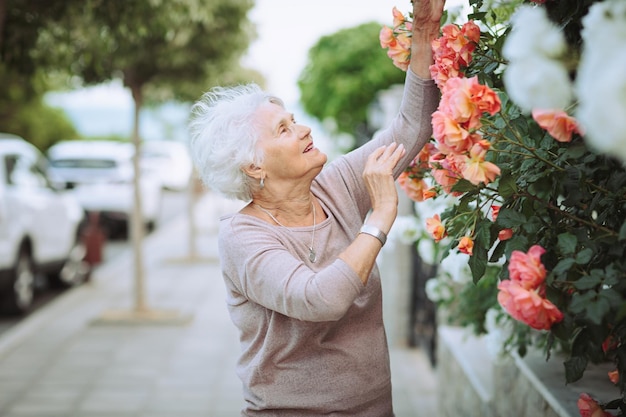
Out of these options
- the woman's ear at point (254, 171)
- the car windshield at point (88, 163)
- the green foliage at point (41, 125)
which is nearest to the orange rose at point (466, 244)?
the woman's ear at point (254, 171)

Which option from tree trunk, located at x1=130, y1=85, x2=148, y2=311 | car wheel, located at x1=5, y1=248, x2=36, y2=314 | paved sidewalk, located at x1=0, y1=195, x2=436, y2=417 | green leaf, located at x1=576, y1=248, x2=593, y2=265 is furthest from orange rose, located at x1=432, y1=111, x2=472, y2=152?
car wheel, located at x1=5, y1=248, x2=36, y2=314

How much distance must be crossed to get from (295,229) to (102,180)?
13422mm

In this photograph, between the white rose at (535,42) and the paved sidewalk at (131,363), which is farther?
the paved sidewalk at (131,363)

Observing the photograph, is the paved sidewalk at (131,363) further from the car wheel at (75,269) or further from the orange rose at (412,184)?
the orange rose at (412,184)

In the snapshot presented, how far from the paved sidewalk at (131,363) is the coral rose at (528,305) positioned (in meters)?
3.96

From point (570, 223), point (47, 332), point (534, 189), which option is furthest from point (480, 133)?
point (47, 332)

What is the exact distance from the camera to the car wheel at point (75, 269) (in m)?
10.2

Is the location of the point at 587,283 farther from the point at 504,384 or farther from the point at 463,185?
the point at 504,384

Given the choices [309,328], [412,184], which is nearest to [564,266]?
[309,328]

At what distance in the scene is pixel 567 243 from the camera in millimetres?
1678

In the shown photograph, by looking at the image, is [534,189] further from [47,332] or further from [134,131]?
[134,131]

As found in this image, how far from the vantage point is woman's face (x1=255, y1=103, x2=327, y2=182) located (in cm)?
239

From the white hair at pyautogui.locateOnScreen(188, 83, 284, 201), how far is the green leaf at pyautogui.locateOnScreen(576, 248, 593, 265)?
1043mm

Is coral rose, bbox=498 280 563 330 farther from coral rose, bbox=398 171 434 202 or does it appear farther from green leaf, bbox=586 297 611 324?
coral rose, bbox=398 171 434 202
